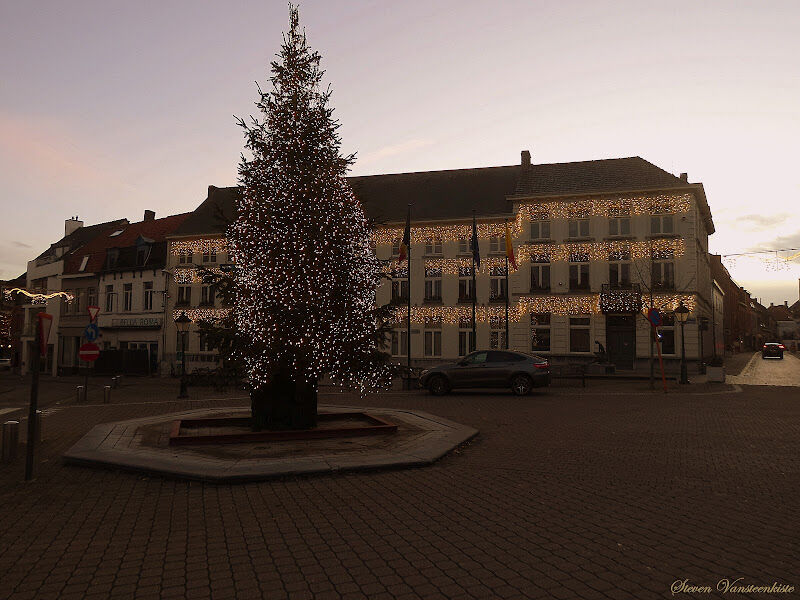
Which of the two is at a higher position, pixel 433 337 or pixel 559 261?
pixel 559 261

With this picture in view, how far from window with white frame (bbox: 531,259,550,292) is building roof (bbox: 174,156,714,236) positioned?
12.3 feet

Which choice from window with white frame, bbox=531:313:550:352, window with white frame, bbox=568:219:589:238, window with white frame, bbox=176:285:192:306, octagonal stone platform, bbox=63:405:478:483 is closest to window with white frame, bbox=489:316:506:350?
window with white frame, bbox=531:313:550:352

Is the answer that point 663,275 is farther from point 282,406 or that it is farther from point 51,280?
point 51,280

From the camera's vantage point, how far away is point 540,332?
35.4m

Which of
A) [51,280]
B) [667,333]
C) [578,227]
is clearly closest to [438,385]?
[667,333]

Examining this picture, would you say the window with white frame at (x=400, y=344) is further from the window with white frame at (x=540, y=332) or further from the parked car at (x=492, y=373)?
the parked car at (x=492, y=373)

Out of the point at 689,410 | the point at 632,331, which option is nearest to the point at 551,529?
the point at 689,410

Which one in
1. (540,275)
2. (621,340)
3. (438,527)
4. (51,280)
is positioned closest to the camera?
(438,527)

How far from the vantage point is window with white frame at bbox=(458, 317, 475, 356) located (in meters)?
36.7

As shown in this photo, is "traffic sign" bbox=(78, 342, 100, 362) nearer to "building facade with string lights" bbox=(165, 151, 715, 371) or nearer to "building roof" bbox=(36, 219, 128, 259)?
"building facade with string lights" bbox=(165, 151, 715, 371)

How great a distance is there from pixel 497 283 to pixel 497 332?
3.20 meters

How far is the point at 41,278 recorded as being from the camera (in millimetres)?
49219

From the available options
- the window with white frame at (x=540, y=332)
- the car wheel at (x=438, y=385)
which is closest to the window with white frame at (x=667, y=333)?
the window with white frame at (x=540, y=332)

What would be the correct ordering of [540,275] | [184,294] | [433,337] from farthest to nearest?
[184,294], [433,337], [540,275]
